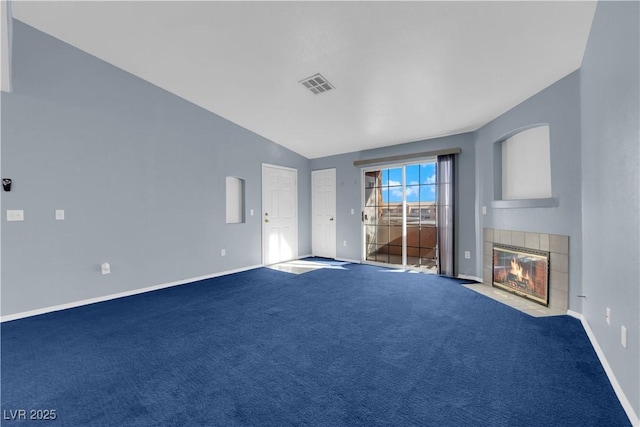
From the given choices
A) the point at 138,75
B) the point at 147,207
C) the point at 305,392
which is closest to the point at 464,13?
the point at 305,392

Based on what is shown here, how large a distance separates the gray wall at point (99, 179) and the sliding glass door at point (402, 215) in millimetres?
3014

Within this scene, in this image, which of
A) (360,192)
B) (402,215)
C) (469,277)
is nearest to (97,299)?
(360,192)

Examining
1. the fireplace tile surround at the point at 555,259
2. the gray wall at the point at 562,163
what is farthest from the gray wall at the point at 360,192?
the fireplace tile surround at the point at 555,259

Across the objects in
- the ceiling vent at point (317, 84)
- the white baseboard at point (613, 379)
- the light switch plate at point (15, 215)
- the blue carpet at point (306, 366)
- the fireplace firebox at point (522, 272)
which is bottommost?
the blue carpet at point (306, 366)

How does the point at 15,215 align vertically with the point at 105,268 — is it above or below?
above

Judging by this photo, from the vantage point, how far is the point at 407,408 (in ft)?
5.52

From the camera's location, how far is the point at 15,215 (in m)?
3.19

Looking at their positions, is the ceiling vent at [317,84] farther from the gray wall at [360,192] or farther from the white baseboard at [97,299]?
the white baseboard at [97,299]

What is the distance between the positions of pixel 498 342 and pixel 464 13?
2.86 meters

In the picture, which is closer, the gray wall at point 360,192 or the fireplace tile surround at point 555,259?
the fireplace tile surround at point 555,259

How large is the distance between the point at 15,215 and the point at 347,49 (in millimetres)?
4161

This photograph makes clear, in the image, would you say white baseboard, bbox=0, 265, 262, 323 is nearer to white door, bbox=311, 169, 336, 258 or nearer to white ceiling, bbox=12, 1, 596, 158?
white door, bbox=311, 169, 336, 258

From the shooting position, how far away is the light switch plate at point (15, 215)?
10.3 feet

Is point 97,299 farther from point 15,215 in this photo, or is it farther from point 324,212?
point 324,212
